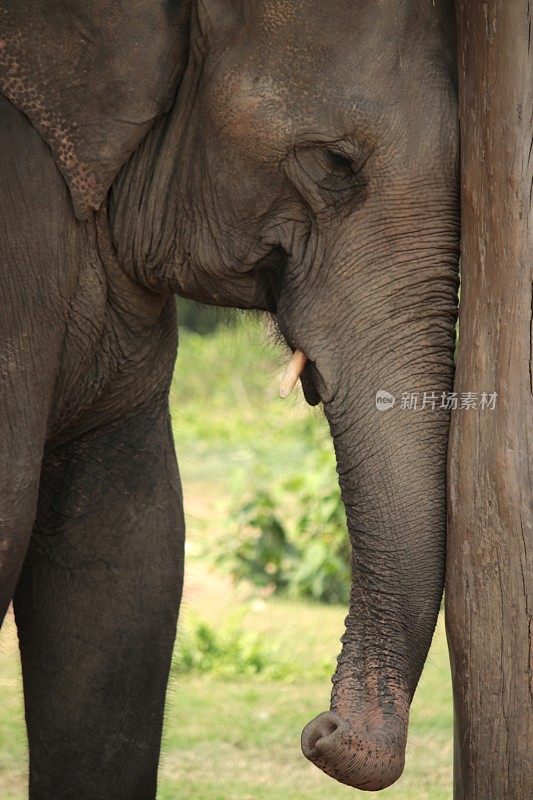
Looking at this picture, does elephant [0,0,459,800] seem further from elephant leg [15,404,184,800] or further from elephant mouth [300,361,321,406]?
elephant leg [15,404,184,800]

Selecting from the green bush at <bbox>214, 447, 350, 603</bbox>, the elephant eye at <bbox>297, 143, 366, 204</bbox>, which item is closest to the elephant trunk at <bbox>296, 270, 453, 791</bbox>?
the elephant eye at <bbox>297, 143, 366, 204</bbox>

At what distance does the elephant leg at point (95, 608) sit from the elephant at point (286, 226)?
386 millimetres

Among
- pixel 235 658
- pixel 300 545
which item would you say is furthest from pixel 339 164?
pixel 300 545

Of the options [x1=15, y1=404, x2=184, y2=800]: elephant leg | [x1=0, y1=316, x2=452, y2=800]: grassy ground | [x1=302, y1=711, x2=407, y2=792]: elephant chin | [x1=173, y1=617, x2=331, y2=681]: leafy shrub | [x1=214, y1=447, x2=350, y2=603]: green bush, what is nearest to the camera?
[x1=302, y1=711, x2=407, y2=792]: elephant chin

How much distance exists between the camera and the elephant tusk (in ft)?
8.60

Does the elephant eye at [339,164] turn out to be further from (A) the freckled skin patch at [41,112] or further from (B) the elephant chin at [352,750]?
(B) the elephant chin at [352,750]

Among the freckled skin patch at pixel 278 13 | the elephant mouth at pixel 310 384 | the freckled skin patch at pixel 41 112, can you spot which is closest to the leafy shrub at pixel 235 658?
the elephant mouth at pixel 310 384

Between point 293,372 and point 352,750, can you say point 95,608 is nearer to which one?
point 293,372

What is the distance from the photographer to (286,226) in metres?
2.73

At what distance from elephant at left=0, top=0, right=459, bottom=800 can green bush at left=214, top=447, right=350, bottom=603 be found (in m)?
3.75

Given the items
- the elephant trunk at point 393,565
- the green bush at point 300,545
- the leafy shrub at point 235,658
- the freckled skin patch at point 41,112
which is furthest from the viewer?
the green bush at point 300,545

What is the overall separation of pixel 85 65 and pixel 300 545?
4.51 meters

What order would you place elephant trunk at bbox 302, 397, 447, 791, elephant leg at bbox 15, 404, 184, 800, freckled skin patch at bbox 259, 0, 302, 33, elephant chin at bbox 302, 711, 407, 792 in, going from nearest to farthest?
elephant chin at bbox 302, 711, 407, 792
elephant trunk at bbox 302, 397, 447, 791
freckled skin patch at bbox 259, 0, 302, 33
elephant leg at bbox 15, 404, 184, 800

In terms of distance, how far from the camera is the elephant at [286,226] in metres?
2.54
